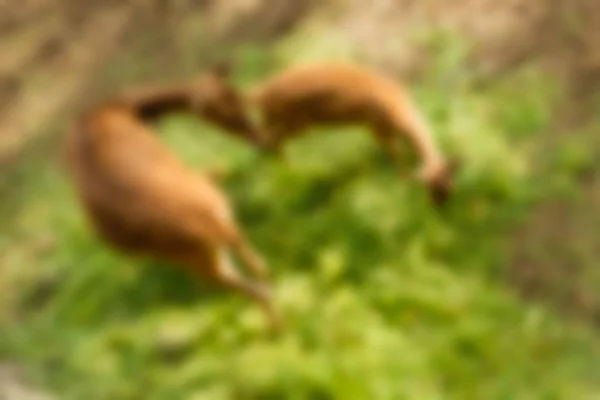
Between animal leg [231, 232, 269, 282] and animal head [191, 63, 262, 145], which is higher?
animal head [191, 63, 262, 145]

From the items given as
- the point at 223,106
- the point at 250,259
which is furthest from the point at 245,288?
the point at 223,106

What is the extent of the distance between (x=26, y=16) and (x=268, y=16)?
0.65 metres

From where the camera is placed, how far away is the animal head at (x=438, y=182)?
1788 mm

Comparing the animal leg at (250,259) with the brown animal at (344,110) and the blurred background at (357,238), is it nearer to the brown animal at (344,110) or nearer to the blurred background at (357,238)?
the blurred background at (357,238)

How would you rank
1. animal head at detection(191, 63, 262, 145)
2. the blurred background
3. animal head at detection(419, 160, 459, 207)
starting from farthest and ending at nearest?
animal head at detection(191, 63, 262, 145) < animal head at detection(419, 160, 459, 207) < the blurred background

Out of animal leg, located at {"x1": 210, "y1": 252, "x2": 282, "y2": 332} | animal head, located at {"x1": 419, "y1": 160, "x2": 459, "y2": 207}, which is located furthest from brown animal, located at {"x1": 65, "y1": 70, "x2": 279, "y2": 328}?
animal head, located at {"x1": 419, "y1": 160, "x2": 459, "y2": 207}

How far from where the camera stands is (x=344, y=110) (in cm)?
186

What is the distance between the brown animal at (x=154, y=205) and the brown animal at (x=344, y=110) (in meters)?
0.19

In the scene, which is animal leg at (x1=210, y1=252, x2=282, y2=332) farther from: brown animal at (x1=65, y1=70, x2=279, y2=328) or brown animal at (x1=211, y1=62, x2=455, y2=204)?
brown animal at (x1=211, y1=62, x2=455, y2=204)

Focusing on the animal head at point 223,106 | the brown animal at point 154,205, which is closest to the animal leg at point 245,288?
the brown animal at point 154,205

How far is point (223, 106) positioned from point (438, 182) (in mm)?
446

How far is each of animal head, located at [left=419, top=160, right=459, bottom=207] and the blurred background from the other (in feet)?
0.09

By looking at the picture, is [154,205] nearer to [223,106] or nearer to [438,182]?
[223,106]

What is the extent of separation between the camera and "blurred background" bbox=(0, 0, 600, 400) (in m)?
1.60
